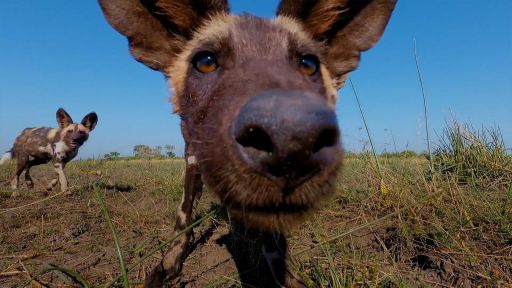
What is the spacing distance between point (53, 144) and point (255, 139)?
1038cm

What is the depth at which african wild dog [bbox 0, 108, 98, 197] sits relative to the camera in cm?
991

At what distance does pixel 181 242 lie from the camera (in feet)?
11.7

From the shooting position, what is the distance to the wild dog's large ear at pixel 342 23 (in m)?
3.13

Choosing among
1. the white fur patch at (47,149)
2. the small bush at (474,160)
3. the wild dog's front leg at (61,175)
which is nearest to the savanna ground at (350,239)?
the small bush at (474,160)

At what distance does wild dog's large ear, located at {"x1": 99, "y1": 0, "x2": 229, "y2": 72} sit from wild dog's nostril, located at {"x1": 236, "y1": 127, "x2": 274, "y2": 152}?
75.0 inches

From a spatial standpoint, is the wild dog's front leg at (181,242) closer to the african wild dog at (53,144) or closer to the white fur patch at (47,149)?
the african wild dog at (53,144)

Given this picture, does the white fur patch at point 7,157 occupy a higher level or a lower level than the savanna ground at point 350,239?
higher

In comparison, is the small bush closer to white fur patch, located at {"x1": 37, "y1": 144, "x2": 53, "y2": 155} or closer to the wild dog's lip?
the wild dog's lip

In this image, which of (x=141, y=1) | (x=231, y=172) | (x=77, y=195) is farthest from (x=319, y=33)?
(x=77, y=195)

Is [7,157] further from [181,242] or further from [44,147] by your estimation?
[181,242]

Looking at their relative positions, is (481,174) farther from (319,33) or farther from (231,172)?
(231,172)

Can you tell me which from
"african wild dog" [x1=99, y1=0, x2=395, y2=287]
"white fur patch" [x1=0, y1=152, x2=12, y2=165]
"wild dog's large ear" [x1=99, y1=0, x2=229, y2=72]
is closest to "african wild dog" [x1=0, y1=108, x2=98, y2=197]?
"white fur patch" [x1=0, y1=152, x2=12, y2=165]

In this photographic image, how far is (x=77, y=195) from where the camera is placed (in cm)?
635

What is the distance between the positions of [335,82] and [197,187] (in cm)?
191
